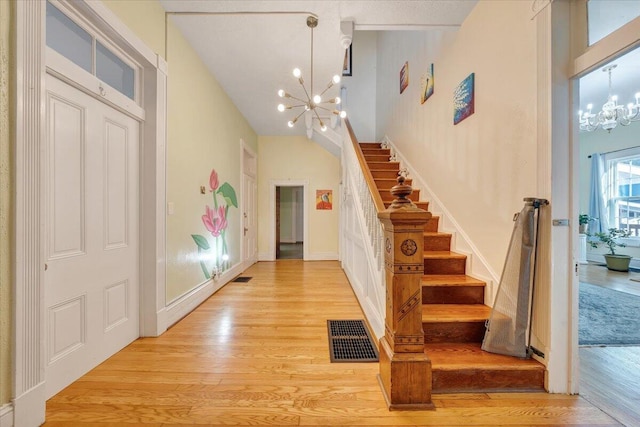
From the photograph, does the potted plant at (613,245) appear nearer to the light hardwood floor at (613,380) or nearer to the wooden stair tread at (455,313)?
the light hardwood floor at (613,380)

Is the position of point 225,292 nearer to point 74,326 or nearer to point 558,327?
point 74,326

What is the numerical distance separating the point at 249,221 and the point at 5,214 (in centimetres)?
459

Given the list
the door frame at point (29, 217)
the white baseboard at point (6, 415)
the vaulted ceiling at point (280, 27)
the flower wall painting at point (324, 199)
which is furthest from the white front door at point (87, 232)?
the flower wall painting at point (324, 199)

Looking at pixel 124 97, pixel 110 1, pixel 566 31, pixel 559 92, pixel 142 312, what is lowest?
pixel 142 312

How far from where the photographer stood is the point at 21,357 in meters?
1.37

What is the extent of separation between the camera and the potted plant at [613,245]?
5281 mm

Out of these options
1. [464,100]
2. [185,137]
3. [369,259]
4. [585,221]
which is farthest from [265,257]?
[585,221]

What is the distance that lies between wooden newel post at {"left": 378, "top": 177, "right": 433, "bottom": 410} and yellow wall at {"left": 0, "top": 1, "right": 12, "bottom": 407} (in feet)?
6.49

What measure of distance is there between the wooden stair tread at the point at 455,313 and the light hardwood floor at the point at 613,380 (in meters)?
0.67

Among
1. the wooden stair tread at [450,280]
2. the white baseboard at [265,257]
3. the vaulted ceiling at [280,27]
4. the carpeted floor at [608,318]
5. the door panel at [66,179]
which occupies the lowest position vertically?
the carpeted floor at [608,318]

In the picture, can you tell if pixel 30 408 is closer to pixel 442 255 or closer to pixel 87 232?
pixel 87 232

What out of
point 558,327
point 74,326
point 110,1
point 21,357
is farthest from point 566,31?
point 74,326

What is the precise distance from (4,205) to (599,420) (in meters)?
3.31

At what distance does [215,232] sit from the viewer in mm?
3904
